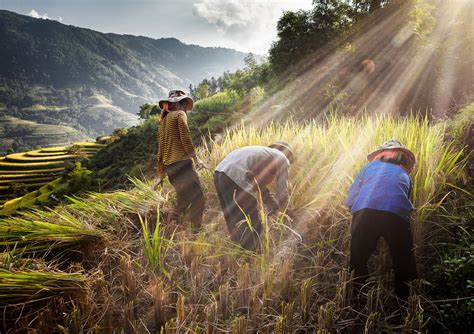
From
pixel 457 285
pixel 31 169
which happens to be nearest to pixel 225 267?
pixel 457 285

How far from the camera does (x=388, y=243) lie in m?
1.91

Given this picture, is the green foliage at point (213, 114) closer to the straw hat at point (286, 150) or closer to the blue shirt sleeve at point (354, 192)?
the straw hat at point (286, 150)

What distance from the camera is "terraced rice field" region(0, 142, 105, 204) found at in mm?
47625

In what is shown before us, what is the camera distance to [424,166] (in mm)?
2547

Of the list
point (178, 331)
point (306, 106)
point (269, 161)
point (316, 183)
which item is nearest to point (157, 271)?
point (178, 331)

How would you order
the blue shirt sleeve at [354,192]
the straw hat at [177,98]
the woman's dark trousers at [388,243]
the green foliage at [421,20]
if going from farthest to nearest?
the green foliage at [421,20]
the straw hat at [177,98]
the blue shirt sleeve at [354,192]
the woman's dark trousers at [388,243]

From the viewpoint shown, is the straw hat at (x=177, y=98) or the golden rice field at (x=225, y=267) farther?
the straw hat at (x=177, y=98)

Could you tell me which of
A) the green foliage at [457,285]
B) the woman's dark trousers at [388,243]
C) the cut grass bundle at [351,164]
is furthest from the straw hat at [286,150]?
the green foliage at [457,285]

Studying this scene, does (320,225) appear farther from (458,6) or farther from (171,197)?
(458,6)

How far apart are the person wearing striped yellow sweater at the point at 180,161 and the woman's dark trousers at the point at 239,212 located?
1.31 ft

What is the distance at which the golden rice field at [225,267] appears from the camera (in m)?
1.77

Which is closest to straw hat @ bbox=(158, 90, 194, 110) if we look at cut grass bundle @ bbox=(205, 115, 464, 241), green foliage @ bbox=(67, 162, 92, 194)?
cut grass bundle @ bbox=(205, 115, 464, 241)

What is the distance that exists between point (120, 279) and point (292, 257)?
1391 mm

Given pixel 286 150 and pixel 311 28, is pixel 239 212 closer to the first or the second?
pixel 286 150
